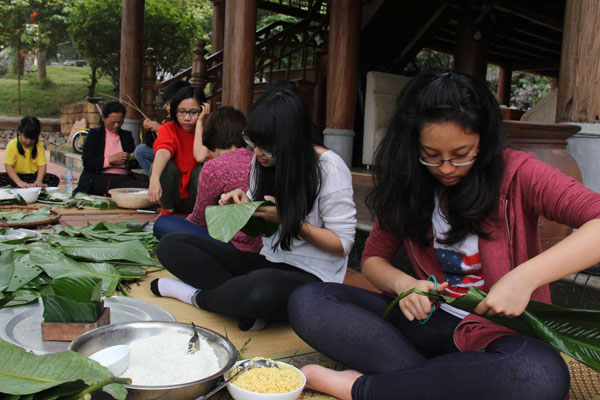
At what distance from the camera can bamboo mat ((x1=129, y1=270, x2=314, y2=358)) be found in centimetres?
210

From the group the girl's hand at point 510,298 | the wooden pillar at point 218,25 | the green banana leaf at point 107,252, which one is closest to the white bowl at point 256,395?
the girl's hand at point 510,298

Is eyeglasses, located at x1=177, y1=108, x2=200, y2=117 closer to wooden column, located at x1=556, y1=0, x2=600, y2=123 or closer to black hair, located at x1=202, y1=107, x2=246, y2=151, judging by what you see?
black hair, located at x1=202, y1=107, x2=246, y2=151

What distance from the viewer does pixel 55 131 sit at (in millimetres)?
15727

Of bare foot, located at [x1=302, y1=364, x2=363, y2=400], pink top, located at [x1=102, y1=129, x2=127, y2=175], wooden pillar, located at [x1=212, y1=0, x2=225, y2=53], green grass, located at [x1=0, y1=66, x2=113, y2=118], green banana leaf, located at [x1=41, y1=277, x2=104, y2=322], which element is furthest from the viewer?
green grass, located at [x1=0, y1=66, x2=113, y2=118]

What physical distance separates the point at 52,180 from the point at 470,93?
601 centimetres

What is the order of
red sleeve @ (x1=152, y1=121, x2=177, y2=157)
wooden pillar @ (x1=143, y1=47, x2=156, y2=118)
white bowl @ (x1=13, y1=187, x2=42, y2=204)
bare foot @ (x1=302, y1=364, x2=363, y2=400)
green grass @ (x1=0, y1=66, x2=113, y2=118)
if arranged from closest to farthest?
bare foot @ (x1=302, y1=364, x2=363, y2=400), red sleeve @ (x1=152, y1=121, x2=177, y2=157), white bowl @ (x1=13, y1=187, x2=42, y2=204), wooden pillar @ (x1=143, y1=47, x2=156, y2=118), green grass @ (x1=0, y1=66, x2=113, y2=118)

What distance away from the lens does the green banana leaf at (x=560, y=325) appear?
4.61ft

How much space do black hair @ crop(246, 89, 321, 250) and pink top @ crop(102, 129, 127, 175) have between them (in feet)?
13.3

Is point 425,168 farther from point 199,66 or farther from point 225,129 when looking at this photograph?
point 199,66

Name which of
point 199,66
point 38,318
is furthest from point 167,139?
point 199,66

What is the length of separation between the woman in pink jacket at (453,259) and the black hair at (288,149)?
0.33 m

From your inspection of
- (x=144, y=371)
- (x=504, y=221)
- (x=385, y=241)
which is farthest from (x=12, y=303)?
(x=504, y=221)

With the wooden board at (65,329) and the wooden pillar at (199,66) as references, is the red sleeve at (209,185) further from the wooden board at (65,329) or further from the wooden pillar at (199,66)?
the wooden pillar at (199,66)

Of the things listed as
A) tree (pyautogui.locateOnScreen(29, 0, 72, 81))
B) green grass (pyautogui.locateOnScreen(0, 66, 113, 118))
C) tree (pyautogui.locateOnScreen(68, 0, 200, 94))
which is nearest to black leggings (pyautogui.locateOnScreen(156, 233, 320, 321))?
tree (pyautogui.locateOnScreen(68, 0, 200, 94))
